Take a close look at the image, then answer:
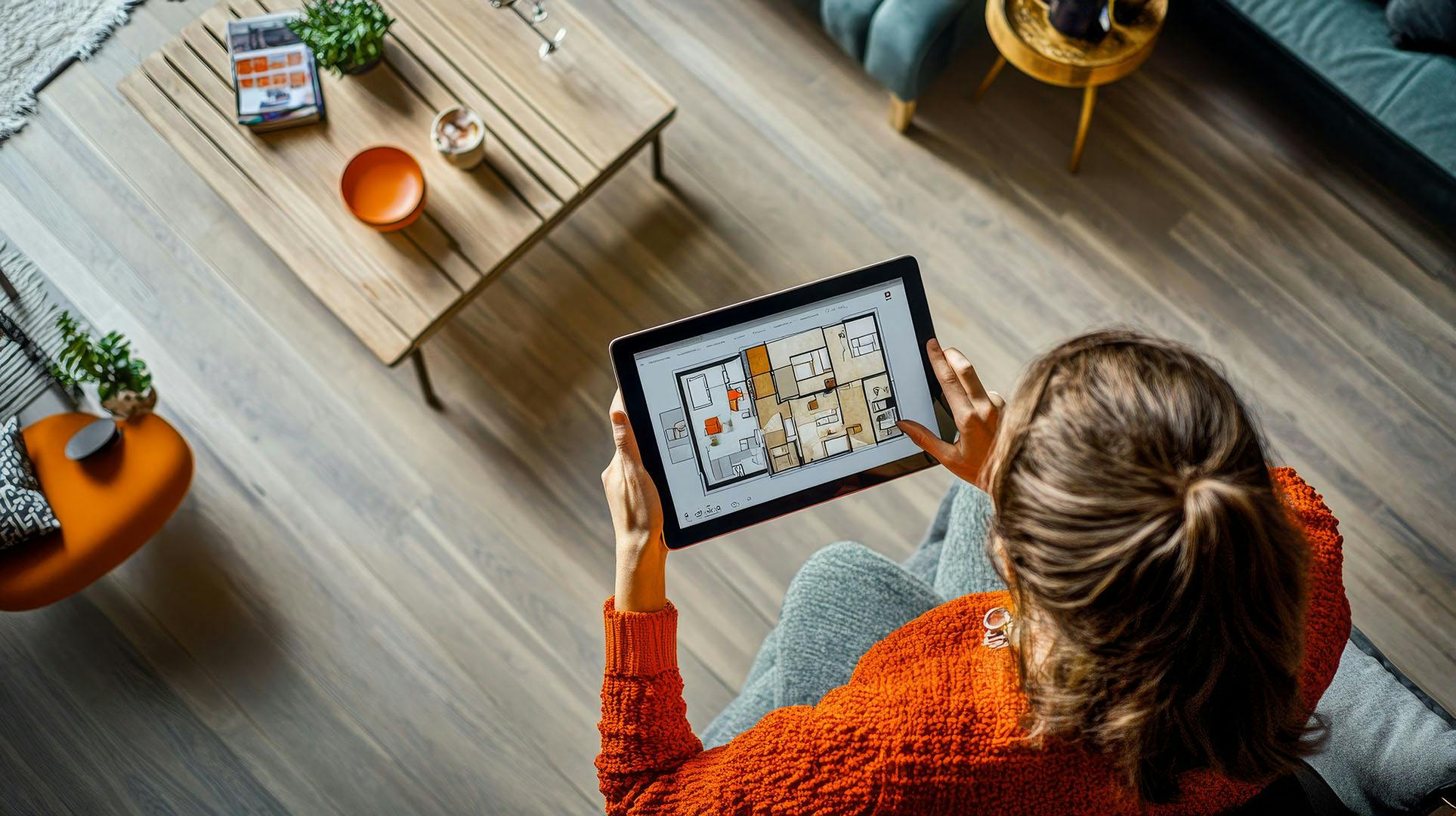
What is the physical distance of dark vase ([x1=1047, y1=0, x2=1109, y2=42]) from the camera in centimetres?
176

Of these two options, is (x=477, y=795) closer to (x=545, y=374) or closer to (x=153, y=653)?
(x=153, y=653)

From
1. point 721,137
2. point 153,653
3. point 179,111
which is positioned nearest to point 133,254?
point 179,111

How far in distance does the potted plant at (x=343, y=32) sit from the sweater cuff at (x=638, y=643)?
1.19 m

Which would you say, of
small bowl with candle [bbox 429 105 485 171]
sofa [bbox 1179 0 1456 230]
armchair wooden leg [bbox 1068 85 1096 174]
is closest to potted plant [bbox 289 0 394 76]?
small bowl with candle [bbox 429 105 485 171]

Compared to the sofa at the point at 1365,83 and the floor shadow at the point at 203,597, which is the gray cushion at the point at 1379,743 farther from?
the floor shadow at the point at 203,597

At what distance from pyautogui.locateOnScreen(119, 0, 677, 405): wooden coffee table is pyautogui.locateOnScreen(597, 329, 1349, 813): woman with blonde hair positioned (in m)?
0.83

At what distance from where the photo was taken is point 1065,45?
1.82 meters

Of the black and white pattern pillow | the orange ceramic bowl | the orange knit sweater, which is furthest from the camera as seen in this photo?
the orange ceramic bowl

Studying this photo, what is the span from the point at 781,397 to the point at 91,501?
4.10 feet

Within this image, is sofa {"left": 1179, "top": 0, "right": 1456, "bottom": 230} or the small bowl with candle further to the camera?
sofa {"left": 1179, "top": 0, "right": 1456, "bottom": 230}

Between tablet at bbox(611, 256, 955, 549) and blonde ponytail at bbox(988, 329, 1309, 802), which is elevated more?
Result: blonde ponytail at bbox(988, 329, 1309, 802)

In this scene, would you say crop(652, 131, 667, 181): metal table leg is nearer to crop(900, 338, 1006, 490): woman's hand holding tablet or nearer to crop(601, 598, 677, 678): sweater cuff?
crop(900, 338, 1006, 490): woman's hand holding tablet

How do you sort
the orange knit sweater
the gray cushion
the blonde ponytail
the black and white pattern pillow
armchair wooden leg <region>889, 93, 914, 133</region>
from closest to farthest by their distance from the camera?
1. the blonde ponytail
2. the orange knit sweater
3. the gray cushion
4. the black and white pattern pillow
5. armchair wooden leg <region>889, 93, 914, 133</region>

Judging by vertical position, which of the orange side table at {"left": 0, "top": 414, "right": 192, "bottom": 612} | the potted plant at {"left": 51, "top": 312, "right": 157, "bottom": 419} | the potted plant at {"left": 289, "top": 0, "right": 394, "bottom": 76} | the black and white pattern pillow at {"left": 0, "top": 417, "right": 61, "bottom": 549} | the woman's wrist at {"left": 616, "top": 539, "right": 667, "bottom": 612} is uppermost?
the potted plant at {"left": 289, "top": 0, "right": 394, "bottom": 76}
